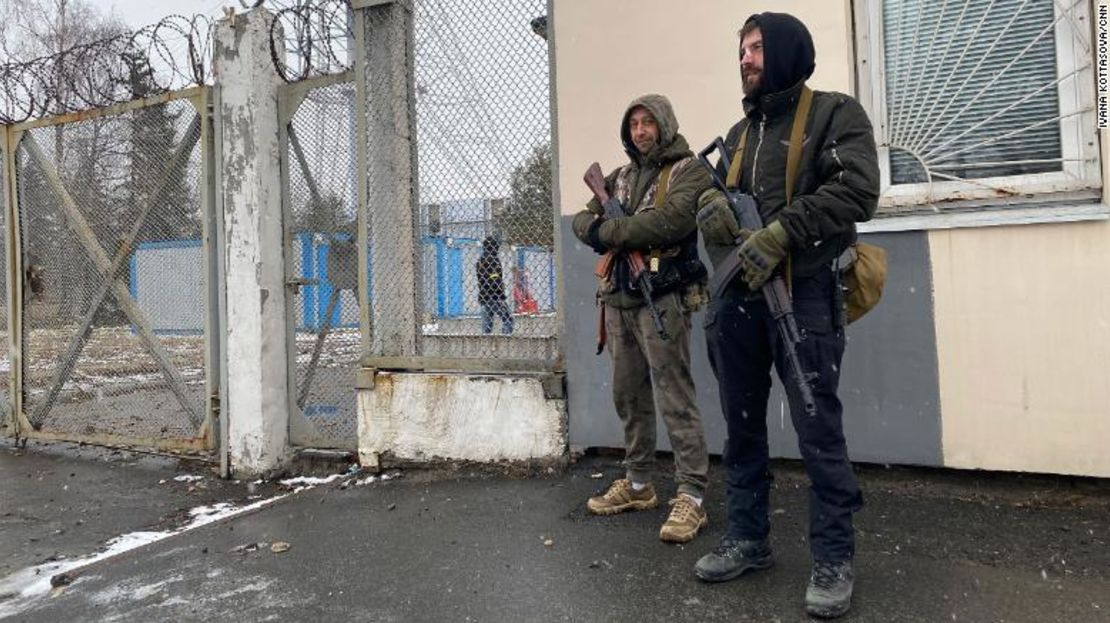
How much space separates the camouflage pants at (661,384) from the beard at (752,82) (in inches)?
40.6

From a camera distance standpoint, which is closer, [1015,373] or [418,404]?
[1015,373]

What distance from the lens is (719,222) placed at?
103 inches

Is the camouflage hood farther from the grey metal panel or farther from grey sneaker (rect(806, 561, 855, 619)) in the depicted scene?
grey sneaker (rect(806, 561, 855, 619))

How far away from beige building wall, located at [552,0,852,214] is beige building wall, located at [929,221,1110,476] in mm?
1129

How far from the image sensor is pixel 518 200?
451 cm

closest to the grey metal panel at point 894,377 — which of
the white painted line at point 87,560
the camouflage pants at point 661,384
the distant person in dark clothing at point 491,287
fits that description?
the camouflage pants at point 661,384

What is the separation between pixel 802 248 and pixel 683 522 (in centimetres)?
138

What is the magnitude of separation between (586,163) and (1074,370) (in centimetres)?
259

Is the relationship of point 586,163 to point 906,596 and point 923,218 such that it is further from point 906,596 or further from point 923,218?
point 906,596

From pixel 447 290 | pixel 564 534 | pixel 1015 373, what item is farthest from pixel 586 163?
pixel 1015 373

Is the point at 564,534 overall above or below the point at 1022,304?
below

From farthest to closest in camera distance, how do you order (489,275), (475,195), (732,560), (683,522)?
(475,195) < (489,275) < (683,522) < (732,560)

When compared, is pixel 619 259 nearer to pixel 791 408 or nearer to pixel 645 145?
pixel 645 145

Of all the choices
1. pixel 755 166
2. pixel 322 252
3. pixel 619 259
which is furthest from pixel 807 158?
pixel 322 252
